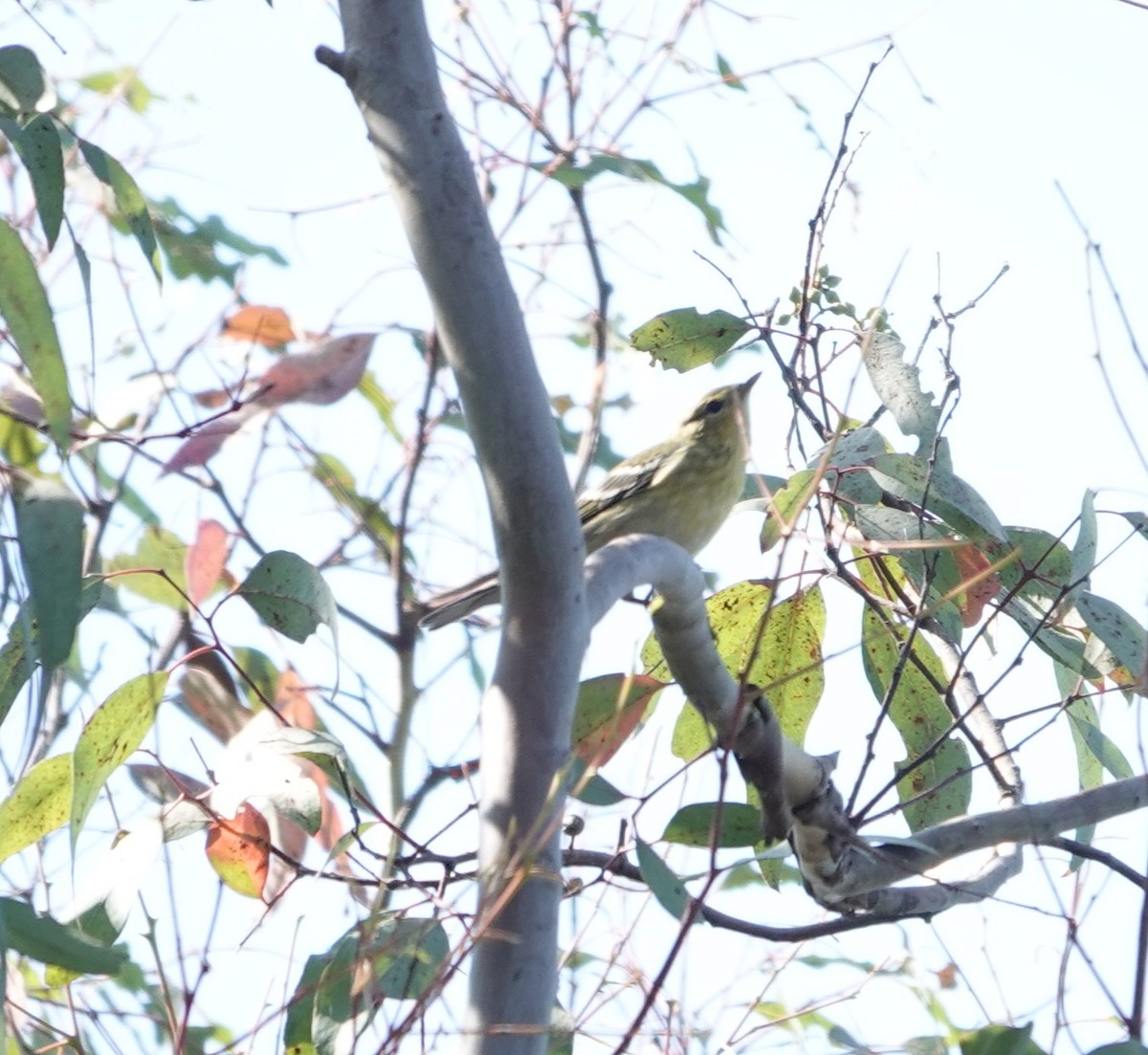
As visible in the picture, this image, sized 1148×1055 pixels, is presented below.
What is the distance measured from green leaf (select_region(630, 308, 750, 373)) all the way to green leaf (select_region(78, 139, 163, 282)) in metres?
0.72

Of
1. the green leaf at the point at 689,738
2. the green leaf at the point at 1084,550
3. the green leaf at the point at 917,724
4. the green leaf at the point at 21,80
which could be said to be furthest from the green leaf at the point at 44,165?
the green leaf at the point at 1084,550

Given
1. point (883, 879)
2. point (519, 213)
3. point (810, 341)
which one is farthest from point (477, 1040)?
point (519, 213)

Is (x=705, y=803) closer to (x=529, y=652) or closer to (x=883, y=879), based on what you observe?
(x=883, y=879)

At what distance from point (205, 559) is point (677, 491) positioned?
77.6 inches

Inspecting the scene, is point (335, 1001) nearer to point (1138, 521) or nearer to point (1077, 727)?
point (1077, 727)

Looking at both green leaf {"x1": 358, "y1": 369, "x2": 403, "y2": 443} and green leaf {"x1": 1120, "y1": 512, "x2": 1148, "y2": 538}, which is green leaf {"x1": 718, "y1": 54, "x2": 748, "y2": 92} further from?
green leaf {"x1": 1120, "y1": 512, "x2": 1148, "y2": 538}

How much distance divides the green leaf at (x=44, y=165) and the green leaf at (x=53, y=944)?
0.88m

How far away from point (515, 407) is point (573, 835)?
79 centimetres

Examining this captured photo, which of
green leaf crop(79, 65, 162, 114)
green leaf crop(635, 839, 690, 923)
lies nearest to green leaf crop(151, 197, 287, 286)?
green leaf crop(79, 65, 162, 114)

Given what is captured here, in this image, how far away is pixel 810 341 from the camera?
2.21 metres

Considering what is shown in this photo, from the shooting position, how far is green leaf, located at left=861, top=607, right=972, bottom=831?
2.21 m

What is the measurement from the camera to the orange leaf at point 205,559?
2.62m

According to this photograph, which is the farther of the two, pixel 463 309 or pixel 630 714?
pixel 630 714

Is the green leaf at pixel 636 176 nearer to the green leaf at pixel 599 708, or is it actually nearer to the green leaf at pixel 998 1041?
the green leaf at pixel 599 708
